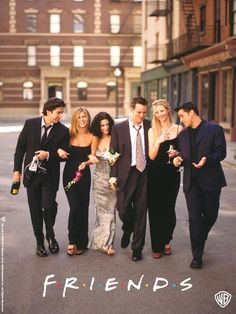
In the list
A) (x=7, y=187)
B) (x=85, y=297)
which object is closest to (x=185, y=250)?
(x=85, y=297)

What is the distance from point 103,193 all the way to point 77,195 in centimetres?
33

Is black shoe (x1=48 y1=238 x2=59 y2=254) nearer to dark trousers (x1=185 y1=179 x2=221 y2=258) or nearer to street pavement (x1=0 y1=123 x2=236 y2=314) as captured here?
street pavement (x1=0 y1=123 x2=236 y2=314)

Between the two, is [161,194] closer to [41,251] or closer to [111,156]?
[111,156]

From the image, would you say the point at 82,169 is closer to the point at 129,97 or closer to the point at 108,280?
the point at 108,280

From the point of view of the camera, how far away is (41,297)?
532cm

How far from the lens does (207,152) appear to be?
6.32 m

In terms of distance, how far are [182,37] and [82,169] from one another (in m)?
23.5

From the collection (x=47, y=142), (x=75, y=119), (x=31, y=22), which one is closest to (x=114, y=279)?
(x=47, y=142)

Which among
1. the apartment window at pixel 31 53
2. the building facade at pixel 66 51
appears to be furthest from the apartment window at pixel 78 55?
the apartment window at pixel 31 53

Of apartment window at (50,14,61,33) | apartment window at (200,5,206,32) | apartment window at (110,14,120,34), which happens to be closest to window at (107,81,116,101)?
apartment window at (110,14,120,34)

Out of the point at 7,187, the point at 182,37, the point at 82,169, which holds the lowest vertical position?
the point at 7,187

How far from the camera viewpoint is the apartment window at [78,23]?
55.4m

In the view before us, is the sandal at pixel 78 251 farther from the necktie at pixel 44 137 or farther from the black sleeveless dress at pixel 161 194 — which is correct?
the necktie at pixel 44 137

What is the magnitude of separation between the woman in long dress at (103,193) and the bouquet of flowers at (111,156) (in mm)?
167
